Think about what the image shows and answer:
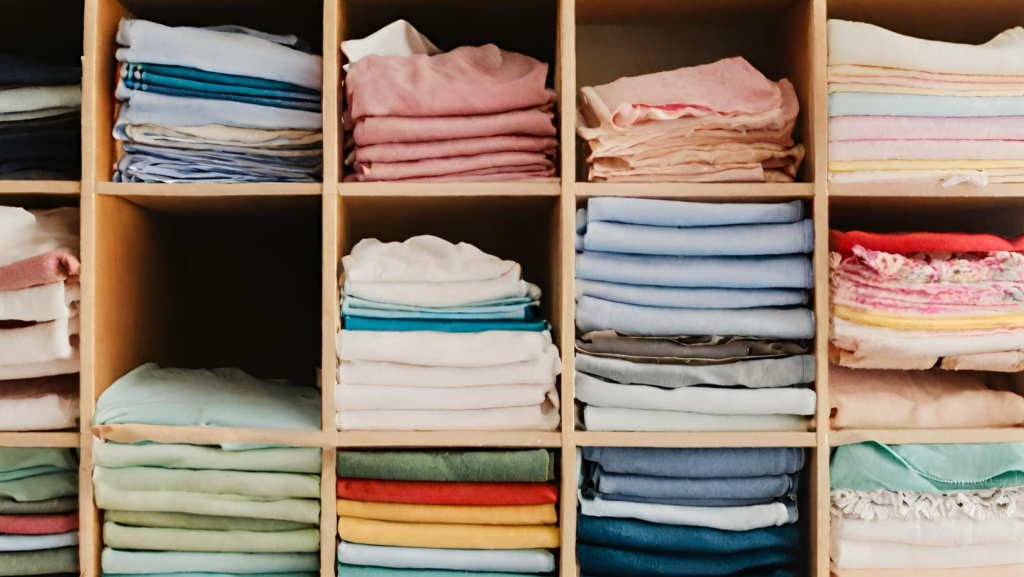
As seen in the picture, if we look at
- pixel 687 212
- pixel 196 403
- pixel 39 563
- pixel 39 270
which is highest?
pixel 687 212

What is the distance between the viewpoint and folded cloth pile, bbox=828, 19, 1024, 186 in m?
1.23

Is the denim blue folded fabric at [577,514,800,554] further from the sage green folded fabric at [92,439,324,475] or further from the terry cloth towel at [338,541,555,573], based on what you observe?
→ the sage green folded fabric at [92,439,324,475]

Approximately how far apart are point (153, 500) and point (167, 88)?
708mm

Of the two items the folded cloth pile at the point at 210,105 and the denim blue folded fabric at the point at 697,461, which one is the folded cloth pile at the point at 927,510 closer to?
the denim blue folded fabric at the point at 697,461

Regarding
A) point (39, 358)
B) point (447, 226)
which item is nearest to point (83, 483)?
point (39, 358)

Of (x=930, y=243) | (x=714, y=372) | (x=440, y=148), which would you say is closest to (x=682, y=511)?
(x=714, y=372)

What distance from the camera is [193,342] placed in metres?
1.74

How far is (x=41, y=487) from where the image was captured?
129 centimetres

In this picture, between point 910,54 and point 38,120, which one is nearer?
point 910,54

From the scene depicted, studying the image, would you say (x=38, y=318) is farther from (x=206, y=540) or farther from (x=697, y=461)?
(x=697, y=461)

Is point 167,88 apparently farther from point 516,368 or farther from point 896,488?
point 896,488

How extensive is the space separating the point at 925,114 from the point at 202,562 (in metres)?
1.45

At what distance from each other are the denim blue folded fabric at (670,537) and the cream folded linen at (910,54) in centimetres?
81

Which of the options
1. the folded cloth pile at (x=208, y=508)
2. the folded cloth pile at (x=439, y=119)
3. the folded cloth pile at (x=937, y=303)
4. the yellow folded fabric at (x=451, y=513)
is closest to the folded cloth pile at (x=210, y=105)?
the folded cloth pile at (x=439, y=119)
